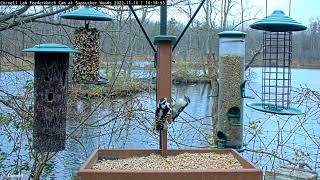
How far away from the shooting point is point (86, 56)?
3553 mm

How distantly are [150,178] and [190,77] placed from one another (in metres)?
6.14

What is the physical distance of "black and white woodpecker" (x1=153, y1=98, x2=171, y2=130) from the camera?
2.52 meters

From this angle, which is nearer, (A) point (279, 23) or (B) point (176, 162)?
(B) point (176, 162)

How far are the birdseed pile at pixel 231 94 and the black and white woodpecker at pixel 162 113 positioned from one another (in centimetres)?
97

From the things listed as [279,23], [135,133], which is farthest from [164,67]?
[135,133]

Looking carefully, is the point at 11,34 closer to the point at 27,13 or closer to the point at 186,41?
the point at 27,13

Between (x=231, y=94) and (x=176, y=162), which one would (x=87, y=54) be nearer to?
(x=231, y=94)

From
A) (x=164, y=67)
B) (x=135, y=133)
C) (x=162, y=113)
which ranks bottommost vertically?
(x=135, y=133)

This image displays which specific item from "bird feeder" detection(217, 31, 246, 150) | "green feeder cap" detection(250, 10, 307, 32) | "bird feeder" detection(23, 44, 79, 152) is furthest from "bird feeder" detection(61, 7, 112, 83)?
"green feeder cap" detection(250, 10, 307, 32)

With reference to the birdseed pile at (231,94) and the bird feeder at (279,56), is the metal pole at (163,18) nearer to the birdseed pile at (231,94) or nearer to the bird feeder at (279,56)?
the bird feeder at (279,56)

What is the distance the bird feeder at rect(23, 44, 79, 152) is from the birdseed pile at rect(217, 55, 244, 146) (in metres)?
1.15

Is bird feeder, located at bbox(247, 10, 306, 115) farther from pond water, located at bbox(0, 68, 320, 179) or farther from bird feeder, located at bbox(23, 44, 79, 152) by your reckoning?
bird feeder, located at bbox(23, 44, 79, 152)

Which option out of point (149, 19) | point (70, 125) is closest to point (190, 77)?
point (149, 19)

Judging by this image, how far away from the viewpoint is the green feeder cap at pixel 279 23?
301cm
